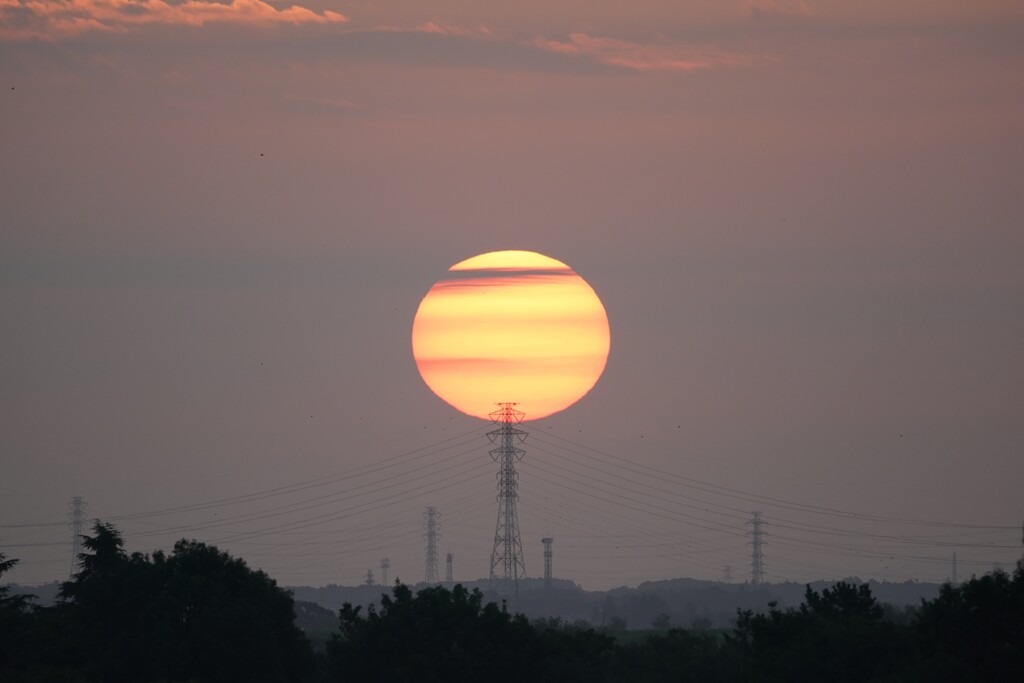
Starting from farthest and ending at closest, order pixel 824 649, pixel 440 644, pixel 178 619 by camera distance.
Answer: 1. pixel 178 619
2. pixel 440 644
3. pixel 824 649

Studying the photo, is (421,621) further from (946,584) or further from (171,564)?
(946,584)

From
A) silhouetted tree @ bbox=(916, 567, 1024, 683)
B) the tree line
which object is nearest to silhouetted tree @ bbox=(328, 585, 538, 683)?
the tree line

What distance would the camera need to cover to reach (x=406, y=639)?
82.9 m

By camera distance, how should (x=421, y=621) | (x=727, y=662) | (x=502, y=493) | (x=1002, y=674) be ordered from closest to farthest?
(x=1002, y=674)
(x=421, y=621)
(x=727, y=662)
(x=502, y=493)

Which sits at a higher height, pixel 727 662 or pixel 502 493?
pixel 502 493

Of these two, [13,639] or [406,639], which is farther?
[13,639]

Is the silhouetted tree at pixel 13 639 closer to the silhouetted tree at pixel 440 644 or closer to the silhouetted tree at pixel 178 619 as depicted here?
the silhouetted tree at pixel 178 619

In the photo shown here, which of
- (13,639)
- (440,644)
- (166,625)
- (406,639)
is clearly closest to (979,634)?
(440,644)

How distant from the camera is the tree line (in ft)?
232

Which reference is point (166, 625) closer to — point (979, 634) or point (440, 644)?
point (440, 644)

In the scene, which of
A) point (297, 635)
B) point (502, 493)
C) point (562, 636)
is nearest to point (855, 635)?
point (562, 636)

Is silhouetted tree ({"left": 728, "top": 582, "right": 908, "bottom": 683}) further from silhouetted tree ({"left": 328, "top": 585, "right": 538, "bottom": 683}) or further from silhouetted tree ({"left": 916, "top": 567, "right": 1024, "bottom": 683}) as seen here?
silhouetted tree ({"left": 328, "top": 585, "right": 538, "bottom": 683})

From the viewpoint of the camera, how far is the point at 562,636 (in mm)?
91062

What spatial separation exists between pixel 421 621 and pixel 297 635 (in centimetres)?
1064
